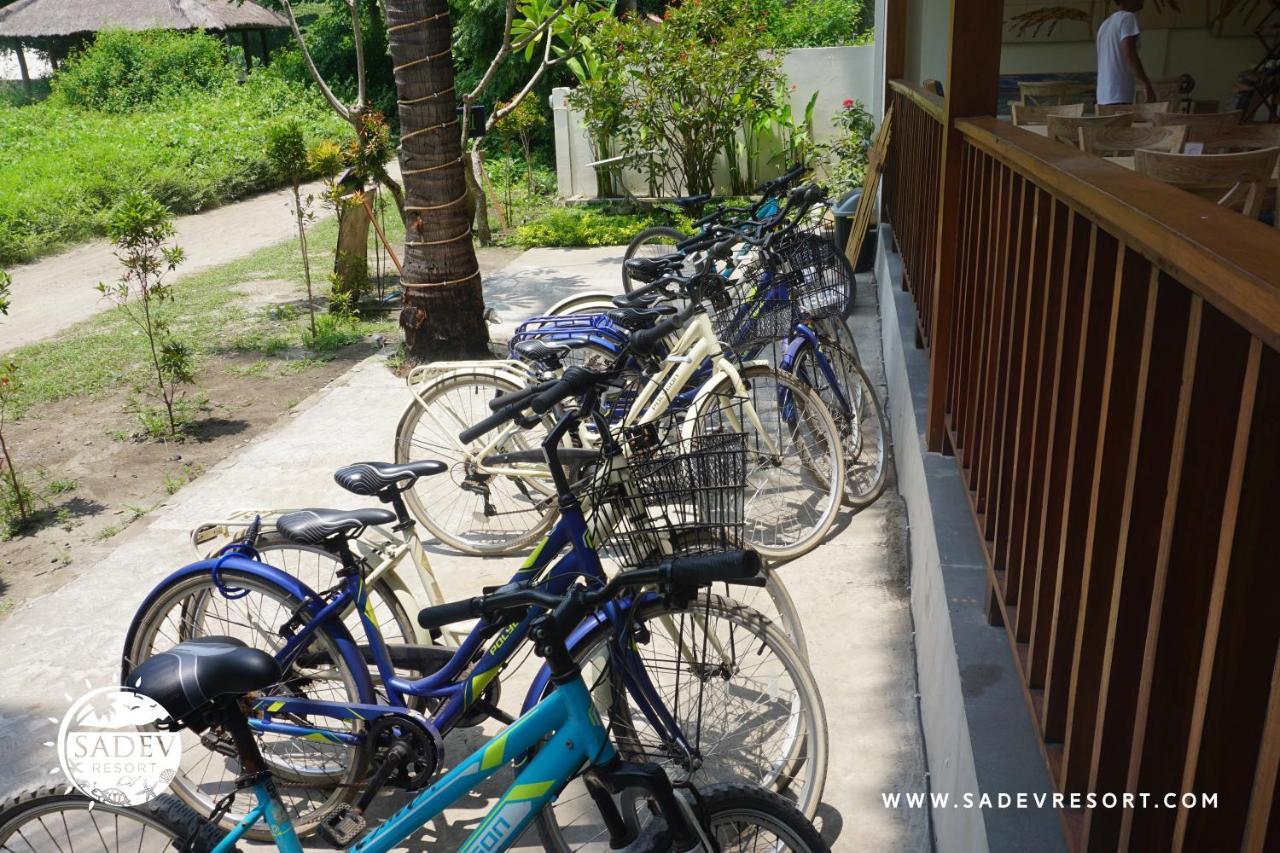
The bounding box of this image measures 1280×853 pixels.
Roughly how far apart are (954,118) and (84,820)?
3.30 m

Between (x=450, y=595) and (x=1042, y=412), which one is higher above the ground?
(x=1042, y=412)

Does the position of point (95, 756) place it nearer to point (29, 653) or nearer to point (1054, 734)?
point (1054, 734)

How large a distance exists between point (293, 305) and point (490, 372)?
6.61 metres

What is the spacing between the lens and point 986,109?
3.72 metres

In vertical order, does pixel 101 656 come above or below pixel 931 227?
below

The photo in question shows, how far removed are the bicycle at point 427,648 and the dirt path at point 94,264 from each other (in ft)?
25.9

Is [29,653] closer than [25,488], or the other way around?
[29,653]

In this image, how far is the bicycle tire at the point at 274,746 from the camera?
3.16 m

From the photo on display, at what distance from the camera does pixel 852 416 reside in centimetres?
529

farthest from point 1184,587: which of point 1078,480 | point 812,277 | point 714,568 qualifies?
point 812,277

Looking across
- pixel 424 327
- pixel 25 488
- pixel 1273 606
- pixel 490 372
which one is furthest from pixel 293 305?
pixel 1273 606

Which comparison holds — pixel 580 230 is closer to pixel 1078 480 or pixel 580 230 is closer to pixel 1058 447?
pixel 1058 447

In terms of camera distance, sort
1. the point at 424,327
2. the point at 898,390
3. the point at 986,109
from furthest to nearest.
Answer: the point at 424,327 < the point at 898,390 < the point at 986,109

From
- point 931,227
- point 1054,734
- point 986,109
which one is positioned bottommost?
point 1054,734
